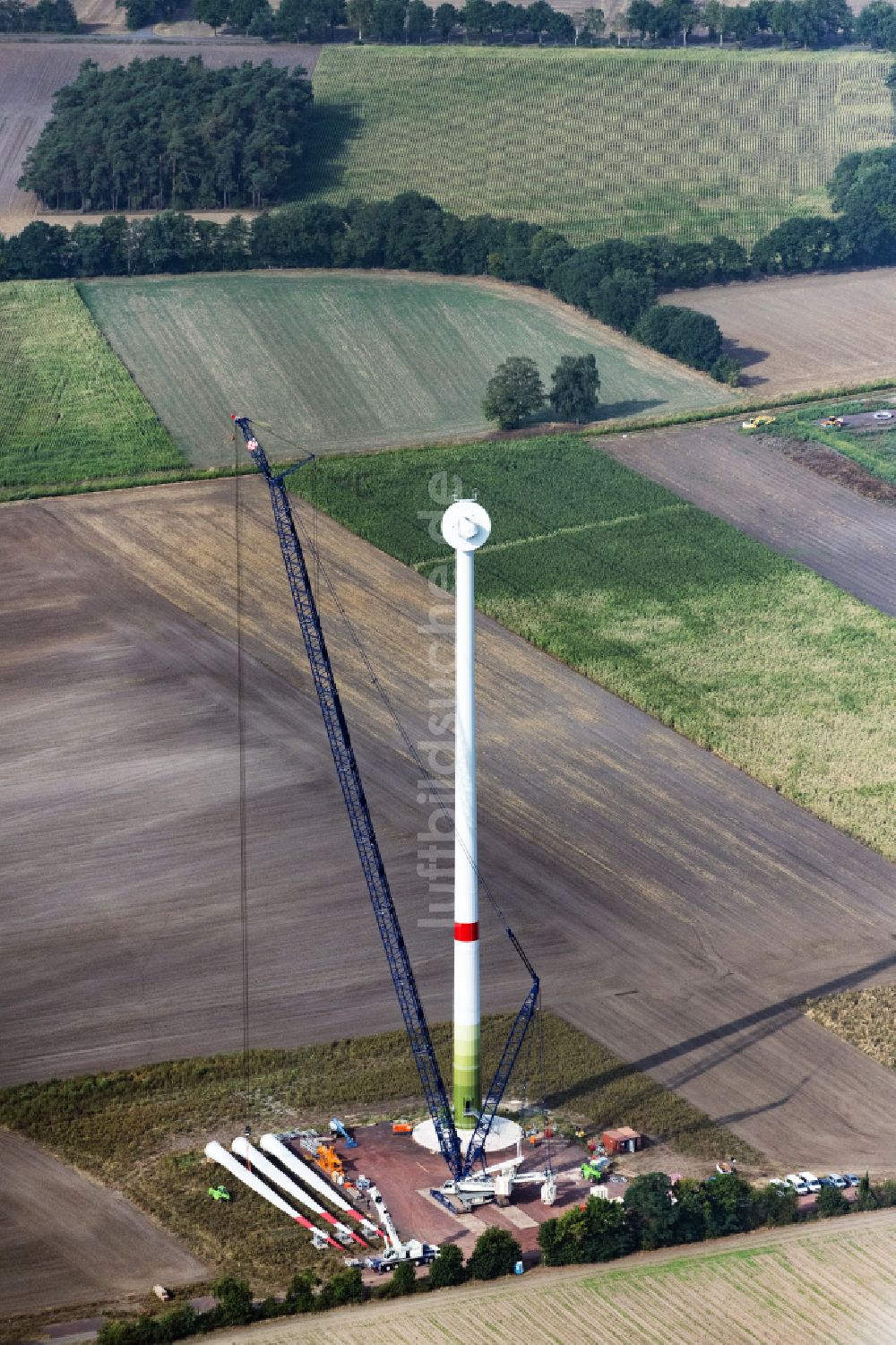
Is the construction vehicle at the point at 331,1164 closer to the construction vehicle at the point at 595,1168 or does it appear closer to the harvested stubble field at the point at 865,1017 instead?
the construction vehicle at the point at 595,1168

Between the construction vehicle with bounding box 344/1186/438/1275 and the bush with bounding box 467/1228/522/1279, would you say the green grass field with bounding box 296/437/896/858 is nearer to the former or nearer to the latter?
the bush with bounding box 467/1228/522/1279

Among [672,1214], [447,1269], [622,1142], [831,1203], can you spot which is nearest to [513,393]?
[622,1142]

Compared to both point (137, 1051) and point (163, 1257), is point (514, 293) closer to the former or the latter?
point (137, 1051)

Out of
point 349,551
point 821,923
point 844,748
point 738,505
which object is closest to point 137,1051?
point 821,923

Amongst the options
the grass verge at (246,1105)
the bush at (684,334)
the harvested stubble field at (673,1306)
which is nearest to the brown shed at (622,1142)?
the grass verge at (246,1105)

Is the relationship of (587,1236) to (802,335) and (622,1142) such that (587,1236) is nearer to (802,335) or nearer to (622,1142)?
(622,1142)

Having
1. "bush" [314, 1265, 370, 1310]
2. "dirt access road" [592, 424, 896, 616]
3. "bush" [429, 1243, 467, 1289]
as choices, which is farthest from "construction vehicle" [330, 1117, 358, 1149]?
"dirt access road" [592, 424, 896, 616]
